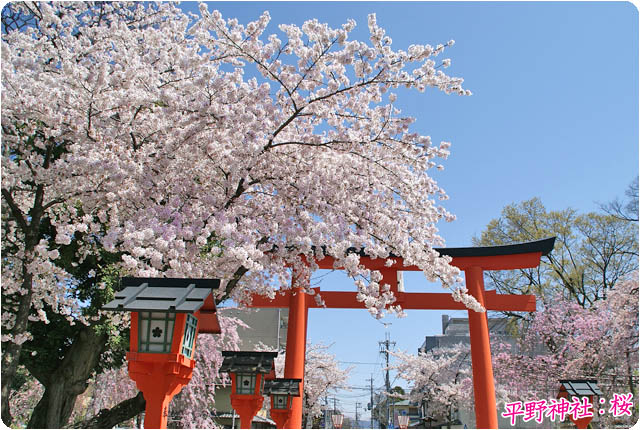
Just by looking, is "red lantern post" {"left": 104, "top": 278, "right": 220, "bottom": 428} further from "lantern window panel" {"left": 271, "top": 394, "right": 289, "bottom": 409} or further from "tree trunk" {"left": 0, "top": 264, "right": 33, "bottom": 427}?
"lantern window panel" {"left": 271, "top": 394, "right": 289, "bottom": 409}

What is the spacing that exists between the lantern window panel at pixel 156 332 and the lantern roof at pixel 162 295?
15 centimetres

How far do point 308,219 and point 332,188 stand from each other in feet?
1.55

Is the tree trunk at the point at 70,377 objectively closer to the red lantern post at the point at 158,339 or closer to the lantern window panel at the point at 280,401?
the lantern window panel at the point at 280,401

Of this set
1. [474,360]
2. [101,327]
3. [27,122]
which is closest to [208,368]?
[101,327]

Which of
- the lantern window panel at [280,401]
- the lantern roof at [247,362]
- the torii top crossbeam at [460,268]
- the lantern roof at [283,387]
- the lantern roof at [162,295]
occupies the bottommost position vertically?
the lantern window panel at [280,401]

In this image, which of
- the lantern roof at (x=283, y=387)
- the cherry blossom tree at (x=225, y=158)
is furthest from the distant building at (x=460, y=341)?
the cherry blossom tree at (x=225, y=158)

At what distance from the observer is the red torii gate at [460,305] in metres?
9.12

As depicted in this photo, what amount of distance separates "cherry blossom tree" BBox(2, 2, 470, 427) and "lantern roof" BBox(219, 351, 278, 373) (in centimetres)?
127

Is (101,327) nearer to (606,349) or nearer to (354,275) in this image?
(354,275)

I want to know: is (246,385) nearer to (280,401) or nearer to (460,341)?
(280,401)

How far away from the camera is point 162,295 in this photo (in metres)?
3.36

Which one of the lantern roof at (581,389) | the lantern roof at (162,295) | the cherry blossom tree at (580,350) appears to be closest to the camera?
the lantern roof at (162,295)

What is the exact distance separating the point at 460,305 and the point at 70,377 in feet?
26.0

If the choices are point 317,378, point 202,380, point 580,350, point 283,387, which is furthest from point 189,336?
point 317,378
